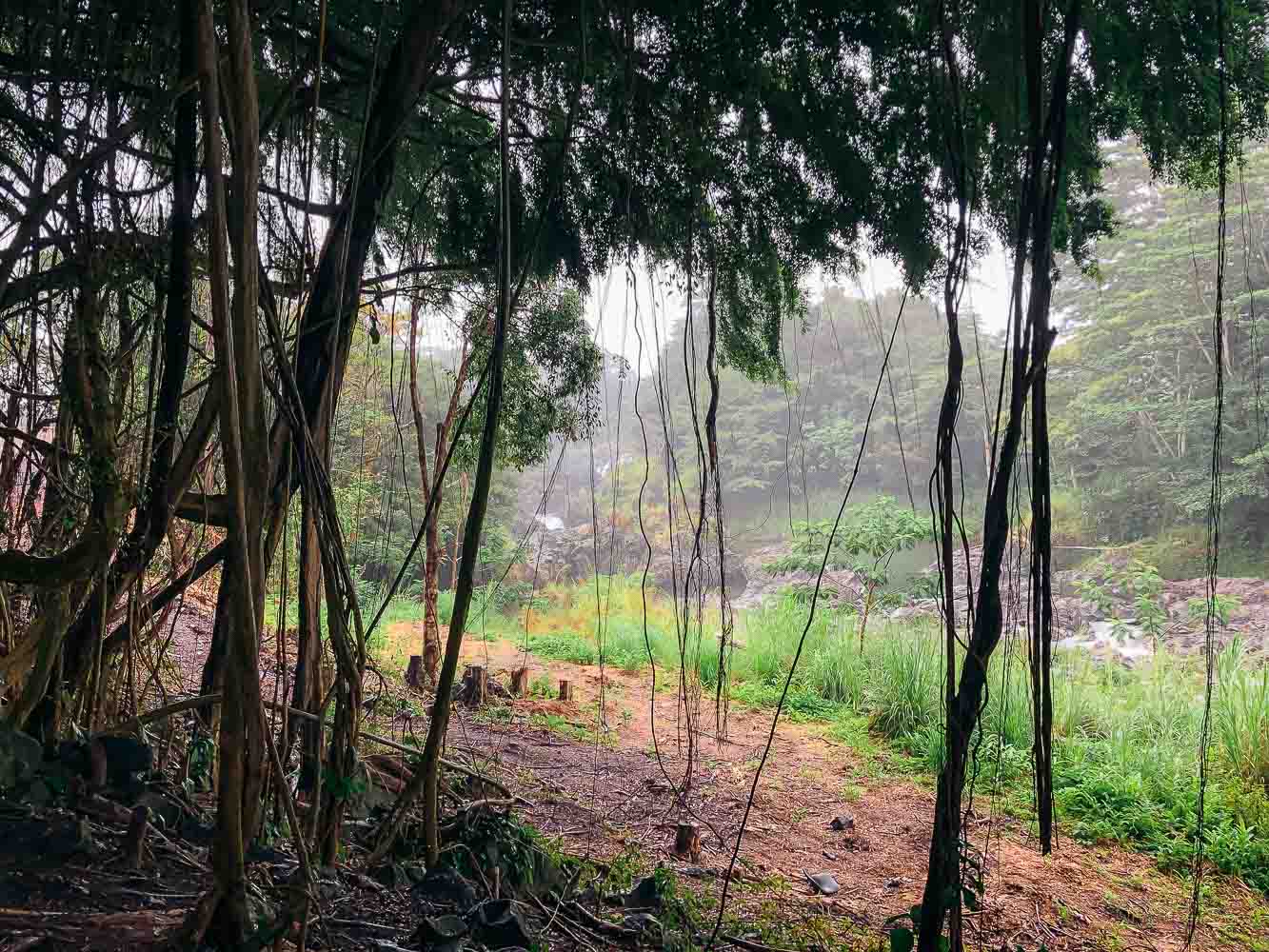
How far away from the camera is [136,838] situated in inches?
41.4

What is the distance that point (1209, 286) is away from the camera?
37.6ft

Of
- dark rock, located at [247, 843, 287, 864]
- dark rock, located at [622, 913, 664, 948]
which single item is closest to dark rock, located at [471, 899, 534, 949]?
dark rock, located at [247, 843, 287, 864]

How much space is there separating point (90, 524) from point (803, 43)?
1561 millimetres

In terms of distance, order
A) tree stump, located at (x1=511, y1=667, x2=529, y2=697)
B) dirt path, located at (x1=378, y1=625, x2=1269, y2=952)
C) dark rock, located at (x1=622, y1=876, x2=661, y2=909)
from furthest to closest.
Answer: tree stump, located at (x1=511, y1=667, x2=529, y2=697)
dirt path, located at (x1=378, y1=625, x2=1269, y2=952)
dark rock, located at (x1=622, y1=876, x2=661, y2=909)

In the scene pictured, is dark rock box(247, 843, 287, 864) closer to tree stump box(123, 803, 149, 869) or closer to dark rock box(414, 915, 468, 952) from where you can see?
tree stump box(123, 803, 149, 869)

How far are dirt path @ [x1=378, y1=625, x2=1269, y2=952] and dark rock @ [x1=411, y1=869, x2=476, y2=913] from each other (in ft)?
1.77

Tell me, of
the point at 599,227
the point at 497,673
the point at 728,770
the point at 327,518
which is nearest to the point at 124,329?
the point at 327,518

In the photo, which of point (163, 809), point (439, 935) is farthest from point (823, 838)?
point (163, 809)

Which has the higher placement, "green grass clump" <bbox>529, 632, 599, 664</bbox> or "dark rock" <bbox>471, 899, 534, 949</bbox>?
"dark rock" <bbox>471, 899, 534, 949</bbox>

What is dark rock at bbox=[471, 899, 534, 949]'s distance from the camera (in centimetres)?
129

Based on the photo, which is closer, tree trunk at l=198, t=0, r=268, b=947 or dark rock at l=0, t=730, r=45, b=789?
tree trunk at l=198, t=0, r=268, b=947

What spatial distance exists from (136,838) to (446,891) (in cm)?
57

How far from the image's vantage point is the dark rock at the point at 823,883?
279 cm

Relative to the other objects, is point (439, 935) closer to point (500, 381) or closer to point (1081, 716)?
point (500, 381)
